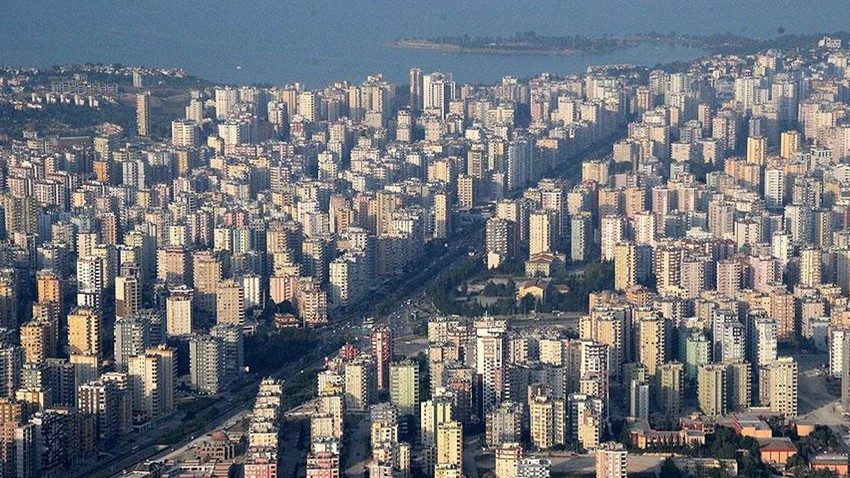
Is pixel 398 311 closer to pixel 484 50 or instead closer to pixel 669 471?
pixel 669 471

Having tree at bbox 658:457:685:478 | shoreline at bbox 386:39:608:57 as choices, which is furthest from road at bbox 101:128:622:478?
shoreline at bbox 386:39:608:57

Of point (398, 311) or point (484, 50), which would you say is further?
point (484, 50)

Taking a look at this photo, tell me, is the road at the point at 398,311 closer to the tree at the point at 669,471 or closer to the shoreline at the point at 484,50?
the tree at the point at 669,471

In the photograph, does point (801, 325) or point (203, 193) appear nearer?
point (801, 325)

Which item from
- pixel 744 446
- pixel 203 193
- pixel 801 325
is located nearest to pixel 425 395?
pixel 744 446

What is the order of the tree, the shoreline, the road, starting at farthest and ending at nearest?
the shoreline < the road < the tree

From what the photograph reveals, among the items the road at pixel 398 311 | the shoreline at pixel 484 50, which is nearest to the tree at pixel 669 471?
the road at pixel 398 311

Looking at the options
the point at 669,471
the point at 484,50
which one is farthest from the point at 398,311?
the point at 484,50

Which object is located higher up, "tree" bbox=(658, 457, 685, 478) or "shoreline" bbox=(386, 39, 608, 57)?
"shoreline" bbox=(386, 39, 608, 57)

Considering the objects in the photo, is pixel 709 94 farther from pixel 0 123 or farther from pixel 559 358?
pixel 559 358

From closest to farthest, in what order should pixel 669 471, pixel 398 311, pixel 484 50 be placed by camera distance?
pixel 669 471 < pixel 398 311 < pixel 484 50

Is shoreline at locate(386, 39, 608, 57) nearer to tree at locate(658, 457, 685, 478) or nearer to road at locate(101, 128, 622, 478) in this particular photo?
road at locate(101, 128, 622, 478)
